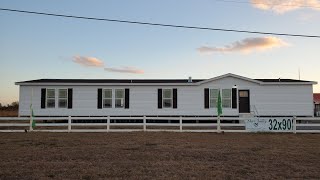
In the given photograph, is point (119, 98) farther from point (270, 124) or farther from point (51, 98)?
point (270, 124)

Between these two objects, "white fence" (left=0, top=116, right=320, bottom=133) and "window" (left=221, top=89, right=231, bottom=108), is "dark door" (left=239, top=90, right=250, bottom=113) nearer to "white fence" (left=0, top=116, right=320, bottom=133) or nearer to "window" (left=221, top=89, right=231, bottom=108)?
"window" (left=221, top=89, right=231, bottom=108)

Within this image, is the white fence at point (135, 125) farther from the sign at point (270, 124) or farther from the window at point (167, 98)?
the window at point (167, 98)

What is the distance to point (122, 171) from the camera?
31.7 feet

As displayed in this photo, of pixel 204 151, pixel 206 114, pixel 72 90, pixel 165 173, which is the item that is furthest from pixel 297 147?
pixel 72 90

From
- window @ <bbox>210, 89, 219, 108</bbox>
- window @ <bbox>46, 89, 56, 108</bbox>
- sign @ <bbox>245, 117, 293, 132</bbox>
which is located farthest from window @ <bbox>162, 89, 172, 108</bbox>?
sign @ <bbox>245, 117, 293, 132</bbox>

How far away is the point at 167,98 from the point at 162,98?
1.25 feet

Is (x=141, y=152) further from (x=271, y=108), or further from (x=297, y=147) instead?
(x=271, y=108)

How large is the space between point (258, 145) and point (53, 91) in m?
18.3

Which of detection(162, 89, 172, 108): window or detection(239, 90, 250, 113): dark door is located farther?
detection(239, 90, 250, 113): dark door

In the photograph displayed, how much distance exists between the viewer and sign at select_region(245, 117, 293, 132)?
838 inches

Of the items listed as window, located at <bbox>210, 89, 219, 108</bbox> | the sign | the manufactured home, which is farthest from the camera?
window, located at <bbox>210, 89, 219, 108</bbox>

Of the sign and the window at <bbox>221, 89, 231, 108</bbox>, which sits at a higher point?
the window at <bbox>221, 89, 231, 108</bbox>

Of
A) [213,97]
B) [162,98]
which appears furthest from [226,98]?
[162,98]

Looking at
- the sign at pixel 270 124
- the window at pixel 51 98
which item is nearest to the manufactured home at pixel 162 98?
the window at pixel 51 98
